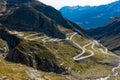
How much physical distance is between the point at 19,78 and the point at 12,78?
18.4ft

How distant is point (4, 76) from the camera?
635 feet

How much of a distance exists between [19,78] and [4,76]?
10.5 m

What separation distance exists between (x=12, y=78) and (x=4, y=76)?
17.1ft

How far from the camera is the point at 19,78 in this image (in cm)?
19975

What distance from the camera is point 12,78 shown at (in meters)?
196
